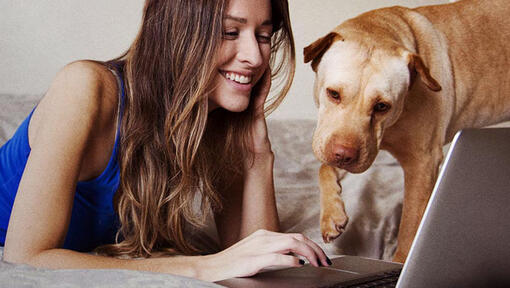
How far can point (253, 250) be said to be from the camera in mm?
864

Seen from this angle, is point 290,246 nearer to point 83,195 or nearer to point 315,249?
point 315,249

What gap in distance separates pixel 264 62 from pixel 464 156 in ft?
2.68

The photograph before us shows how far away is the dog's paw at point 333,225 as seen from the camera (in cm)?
137

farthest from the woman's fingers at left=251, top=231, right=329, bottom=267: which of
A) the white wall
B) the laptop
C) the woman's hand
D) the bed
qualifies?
the white wall

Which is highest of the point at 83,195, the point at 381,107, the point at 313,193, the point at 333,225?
the point at 381,107

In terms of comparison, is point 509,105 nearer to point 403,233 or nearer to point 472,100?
point 472,100

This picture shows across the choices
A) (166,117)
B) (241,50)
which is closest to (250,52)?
(241,50)

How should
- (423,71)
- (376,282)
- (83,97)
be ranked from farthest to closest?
(423,71) < (83,97) < (376,282)

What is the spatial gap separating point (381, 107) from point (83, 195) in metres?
0.69

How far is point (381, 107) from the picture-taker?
130cm

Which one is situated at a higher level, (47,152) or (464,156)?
(464,156)

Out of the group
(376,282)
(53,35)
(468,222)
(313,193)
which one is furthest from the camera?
(53,35)

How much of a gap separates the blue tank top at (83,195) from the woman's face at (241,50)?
216 millimetres

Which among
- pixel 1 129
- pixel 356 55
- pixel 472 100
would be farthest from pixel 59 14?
pixel 472 100
